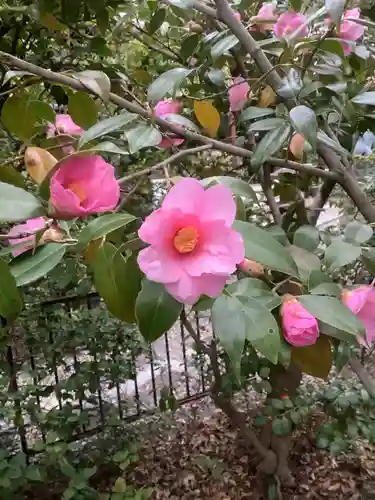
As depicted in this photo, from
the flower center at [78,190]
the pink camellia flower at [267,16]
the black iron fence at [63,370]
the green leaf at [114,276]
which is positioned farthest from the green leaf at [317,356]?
the black iron fence at [63,370]

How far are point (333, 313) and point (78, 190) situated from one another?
30cm

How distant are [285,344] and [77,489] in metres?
1.32

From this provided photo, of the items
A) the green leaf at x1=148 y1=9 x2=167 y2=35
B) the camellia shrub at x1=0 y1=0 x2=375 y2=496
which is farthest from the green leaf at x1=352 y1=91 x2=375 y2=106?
the green leaf at x1=148 y1=9 x2=167 y2=35

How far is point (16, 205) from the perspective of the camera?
1.63 ft

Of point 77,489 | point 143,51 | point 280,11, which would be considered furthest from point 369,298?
point 143,51

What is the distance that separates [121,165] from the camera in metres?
1.79

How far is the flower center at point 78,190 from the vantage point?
0.52m

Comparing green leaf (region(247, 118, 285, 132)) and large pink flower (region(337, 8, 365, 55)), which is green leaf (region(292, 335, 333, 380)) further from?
large pink flower (region(337, 8, 365, 55))

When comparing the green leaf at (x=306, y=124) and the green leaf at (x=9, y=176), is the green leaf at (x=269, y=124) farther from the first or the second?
A: the green leaf at (x=9, y=176)

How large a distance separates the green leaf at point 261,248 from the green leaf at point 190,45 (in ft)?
3.08

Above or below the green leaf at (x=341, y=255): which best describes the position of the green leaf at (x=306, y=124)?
above

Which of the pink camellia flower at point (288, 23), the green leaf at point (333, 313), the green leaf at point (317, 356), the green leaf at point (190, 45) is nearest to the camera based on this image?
the green leaf at point (333, 313)

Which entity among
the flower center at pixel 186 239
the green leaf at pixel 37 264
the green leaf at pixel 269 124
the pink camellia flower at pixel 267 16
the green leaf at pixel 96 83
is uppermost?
the green leaf at pixel 96 83

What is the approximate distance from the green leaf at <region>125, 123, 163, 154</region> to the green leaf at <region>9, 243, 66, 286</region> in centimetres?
18
